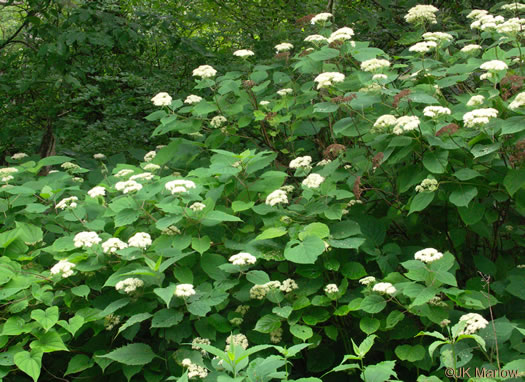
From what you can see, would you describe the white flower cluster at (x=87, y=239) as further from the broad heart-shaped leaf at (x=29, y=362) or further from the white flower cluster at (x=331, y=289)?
the white flower cluster at (x=331, y=289)

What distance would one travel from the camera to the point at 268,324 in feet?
8.92

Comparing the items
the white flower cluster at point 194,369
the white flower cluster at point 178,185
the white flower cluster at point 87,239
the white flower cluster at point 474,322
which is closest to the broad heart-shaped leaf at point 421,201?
the white flower cluster at point 474,322

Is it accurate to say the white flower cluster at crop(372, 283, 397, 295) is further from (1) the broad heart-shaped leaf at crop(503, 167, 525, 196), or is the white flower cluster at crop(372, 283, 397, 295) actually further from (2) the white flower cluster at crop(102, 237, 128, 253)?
(2) the white flower cluster at crop(102, 237, 128, 253)

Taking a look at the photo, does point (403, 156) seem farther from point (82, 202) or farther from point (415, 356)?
point (82, 202)

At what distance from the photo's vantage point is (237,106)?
3848mm

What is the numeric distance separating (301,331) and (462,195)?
1.06 m

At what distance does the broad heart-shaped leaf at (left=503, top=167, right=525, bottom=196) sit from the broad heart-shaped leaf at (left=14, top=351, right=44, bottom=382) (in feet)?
7.74

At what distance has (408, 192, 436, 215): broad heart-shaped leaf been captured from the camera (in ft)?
9.11

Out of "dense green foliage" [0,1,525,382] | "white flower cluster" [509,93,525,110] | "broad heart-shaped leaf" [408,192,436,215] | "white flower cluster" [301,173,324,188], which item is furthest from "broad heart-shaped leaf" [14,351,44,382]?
"white flower cluster" [509,93,525,110]

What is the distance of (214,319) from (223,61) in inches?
128

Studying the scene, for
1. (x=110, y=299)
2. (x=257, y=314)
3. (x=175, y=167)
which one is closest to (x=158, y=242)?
(x=110, y=299)

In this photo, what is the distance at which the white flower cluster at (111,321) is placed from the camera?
278 cm

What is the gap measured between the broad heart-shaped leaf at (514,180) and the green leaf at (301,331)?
3.81ft

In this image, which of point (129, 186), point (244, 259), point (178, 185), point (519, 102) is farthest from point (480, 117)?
point (129, 186)
